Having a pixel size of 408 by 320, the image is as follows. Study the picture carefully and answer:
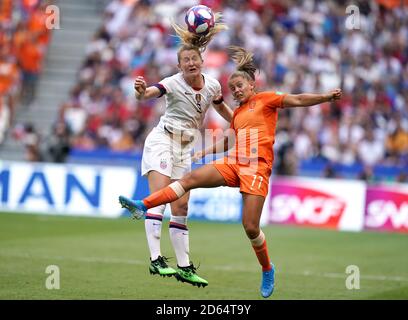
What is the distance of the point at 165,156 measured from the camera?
402 inches

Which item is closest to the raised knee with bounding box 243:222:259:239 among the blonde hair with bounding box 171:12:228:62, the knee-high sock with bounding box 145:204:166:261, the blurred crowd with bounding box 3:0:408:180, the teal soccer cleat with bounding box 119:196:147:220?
the knee-high sock with bounding box 145:204:166:261

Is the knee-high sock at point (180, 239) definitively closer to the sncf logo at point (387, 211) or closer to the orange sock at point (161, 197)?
the orange sock at point (161, 197)

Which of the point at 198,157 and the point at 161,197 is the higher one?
the point at 198,157

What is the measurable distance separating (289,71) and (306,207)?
4.90m

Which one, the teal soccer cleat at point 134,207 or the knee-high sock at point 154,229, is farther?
the knee-high sock at point 154,229

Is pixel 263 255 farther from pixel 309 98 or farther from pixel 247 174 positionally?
pixel 309 98

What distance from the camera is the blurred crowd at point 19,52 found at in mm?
24594

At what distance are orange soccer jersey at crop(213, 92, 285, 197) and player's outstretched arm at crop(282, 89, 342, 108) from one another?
0.14 m

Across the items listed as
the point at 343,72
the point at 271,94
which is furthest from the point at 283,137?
the point at 271,94

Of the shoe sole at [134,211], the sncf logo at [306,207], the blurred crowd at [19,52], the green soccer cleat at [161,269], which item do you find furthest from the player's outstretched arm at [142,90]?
the blurred crowd at [19,52]

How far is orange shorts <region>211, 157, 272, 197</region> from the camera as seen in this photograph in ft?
32.0

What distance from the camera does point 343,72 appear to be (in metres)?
23.4

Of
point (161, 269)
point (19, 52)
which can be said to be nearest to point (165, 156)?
point (161, 269)

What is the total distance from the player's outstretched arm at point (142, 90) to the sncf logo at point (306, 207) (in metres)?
10.3
